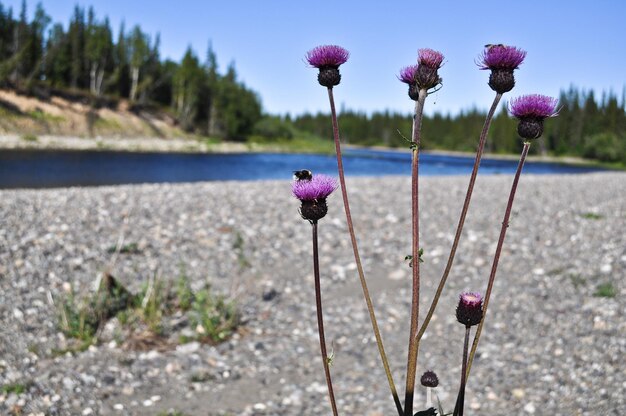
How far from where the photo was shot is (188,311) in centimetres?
923

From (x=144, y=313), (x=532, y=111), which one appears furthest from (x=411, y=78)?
(x=144, y=313)

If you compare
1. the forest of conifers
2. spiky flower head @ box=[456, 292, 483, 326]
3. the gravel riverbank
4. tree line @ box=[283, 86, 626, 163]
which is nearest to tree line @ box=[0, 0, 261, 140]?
the forest of conifers

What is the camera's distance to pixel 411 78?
1842mm

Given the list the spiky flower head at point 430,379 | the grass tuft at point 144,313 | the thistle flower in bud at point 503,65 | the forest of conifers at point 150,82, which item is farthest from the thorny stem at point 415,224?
the forest of conifers at point 150,82

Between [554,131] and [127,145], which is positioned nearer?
[127,145]

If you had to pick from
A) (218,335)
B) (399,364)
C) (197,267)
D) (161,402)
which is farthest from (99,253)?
(399,364)

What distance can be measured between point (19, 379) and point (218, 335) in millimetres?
2734

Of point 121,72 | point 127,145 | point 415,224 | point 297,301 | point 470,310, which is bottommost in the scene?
point 297,301

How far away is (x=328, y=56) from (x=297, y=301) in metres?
8.39

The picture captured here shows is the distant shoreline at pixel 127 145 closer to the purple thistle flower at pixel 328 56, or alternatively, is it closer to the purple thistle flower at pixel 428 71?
→ the purple thistle flower at pixel 328 56

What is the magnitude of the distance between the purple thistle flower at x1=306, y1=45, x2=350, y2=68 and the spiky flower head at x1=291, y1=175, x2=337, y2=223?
417 mm

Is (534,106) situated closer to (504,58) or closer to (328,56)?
(504,58)

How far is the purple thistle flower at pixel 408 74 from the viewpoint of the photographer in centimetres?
183

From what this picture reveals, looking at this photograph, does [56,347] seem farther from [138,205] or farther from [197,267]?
[138,205]
